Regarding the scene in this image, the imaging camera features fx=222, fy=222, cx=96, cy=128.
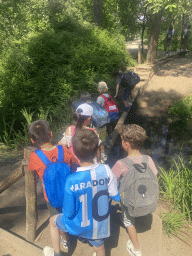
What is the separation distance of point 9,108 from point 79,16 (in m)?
6.93

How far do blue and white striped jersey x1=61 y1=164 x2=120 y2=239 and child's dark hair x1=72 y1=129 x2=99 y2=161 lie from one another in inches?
4.1

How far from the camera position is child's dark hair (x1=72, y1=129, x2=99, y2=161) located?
6.25 ft

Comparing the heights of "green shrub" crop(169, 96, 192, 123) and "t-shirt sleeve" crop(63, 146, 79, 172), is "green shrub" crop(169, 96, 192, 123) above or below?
below

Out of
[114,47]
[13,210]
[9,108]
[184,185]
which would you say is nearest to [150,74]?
[114,47]

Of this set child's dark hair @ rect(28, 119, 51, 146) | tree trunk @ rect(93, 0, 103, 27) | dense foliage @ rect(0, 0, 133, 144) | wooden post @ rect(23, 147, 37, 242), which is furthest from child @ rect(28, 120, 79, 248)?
tree trunk @ rect(93, 0, 103, 27)

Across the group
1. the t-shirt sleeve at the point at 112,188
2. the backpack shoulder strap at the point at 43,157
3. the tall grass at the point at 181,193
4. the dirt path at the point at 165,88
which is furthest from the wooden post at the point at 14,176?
the dirt path at the point at 165,88

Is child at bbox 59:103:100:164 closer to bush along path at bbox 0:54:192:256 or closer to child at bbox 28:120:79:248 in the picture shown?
child at bbox 28:120:79:248

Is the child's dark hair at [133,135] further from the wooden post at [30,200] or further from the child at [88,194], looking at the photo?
the wooden post at [30,200]

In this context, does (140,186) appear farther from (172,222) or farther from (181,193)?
(181,193)

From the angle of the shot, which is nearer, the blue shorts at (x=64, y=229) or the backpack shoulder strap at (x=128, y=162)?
the blue shorts at (x=64, y=229)

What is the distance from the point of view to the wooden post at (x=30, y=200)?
243 cm

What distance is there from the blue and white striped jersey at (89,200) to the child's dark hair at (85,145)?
103 millimetres

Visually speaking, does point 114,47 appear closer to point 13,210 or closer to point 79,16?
point 79,16

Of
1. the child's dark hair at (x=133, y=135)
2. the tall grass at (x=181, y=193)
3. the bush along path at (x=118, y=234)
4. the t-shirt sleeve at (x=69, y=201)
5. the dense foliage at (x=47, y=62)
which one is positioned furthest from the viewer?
the dense foliage at (x=47, y=62)
